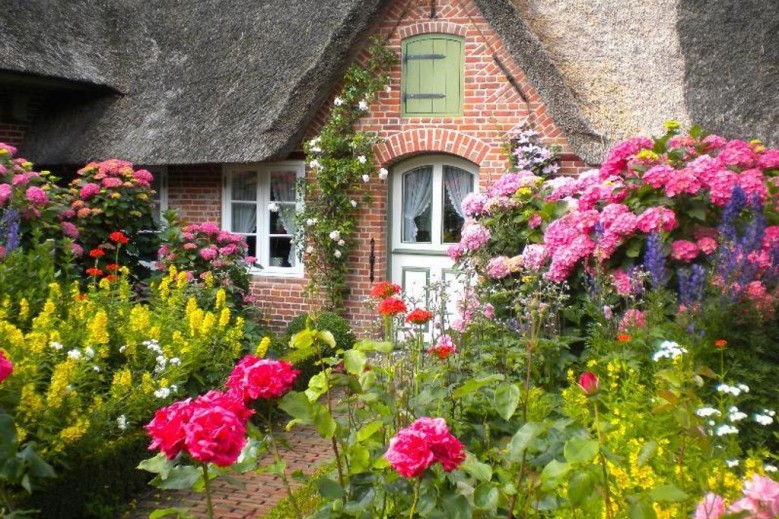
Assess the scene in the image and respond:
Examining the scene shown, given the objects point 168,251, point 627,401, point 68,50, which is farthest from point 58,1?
point 627,401

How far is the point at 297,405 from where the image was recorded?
7.06 feet

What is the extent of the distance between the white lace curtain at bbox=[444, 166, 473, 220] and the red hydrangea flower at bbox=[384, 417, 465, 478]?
7.46 meters

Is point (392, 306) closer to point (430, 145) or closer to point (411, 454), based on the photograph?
point (411, 454)

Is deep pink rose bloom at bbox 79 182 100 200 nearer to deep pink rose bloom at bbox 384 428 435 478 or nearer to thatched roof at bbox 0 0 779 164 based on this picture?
thatched roof at bbox 0 0 779 164

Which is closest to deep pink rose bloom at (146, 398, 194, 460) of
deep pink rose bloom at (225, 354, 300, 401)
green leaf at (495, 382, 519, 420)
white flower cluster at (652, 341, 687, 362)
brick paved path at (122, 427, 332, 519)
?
deep pink rose bloom at (225, 354, 300, 401)

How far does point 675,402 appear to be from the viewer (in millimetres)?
2121

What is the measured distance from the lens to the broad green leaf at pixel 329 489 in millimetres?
2178

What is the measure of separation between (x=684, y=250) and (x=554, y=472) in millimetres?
3323

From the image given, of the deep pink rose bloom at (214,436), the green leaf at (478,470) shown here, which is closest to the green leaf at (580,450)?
the green leaf at (478,470)

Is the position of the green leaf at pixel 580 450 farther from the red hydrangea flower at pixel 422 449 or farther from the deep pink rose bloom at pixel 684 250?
the deep pink rose bloom at pixel 684 250

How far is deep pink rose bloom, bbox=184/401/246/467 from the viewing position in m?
1.74

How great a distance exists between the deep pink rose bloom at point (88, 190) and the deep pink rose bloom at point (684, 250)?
18.7 ft

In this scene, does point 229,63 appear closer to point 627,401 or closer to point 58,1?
point 58,1

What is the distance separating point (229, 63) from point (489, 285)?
6647 mm
